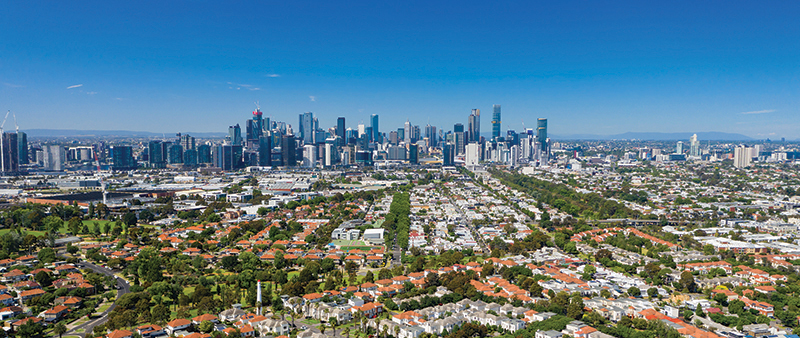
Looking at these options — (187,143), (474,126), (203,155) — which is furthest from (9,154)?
(474,126)

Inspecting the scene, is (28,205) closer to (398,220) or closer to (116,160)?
(398,220)

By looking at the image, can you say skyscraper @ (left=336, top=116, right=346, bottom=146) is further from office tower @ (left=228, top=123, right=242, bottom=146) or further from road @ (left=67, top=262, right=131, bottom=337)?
road @ (left=67, top=262, right=131, bottom=337)

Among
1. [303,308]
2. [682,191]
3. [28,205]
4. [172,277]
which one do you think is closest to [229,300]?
[303,308]

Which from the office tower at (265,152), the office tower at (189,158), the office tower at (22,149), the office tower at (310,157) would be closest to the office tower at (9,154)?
the office tower at (22,149)

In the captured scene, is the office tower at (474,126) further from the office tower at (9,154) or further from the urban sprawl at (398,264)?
the office tower at (9,154)

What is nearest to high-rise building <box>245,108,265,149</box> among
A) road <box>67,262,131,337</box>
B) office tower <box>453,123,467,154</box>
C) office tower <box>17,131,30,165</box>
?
office tower <box>17,131,30,165</box>
